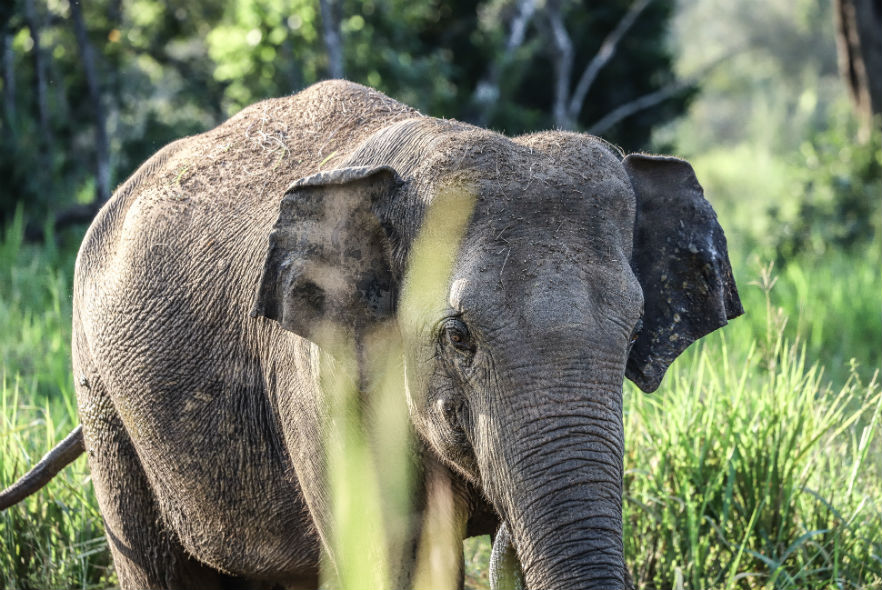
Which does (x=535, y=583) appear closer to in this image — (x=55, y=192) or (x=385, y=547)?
(x=385, y=547)

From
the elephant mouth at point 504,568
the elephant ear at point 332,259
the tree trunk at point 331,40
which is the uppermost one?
the tree trunk at point 331,40

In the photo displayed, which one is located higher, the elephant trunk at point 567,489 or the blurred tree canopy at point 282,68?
the blurred tree canopy at point 282,68

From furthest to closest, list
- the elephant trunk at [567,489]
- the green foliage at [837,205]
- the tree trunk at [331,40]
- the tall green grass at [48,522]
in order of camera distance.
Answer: the green foliage at [837,205] → the tree trunk at [331,40] → the tall green grass at [48,522] → the elephant trunk at [567,489]

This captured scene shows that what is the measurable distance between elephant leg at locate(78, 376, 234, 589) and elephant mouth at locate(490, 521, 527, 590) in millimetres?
1451

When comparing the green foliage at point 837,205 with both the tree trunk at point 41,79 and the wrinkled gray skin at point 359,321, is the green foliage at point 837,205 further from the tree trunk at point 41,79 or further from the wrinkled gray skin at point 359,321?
the wrinkled gray skin at point 359,321

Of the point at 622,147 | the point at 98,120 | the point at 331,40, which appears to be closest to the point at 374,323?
the point at 331,40

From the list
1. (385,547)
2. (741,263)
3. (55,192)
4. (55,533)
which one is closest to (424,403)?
(385,547)

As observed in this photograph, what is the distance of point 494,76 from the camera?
1499 cm

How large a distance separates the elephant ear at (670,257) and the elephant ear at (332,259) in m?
0.72

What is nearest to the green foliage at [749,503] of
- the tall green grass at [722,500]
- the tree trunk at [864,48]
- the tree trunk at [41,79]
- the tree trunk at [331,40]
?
the tall green grass at [722,500]

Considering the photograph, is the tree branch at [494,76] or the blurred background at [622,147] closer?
the blurred background at [622,147]

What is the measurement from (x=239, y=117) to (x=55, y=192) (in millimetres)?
8843

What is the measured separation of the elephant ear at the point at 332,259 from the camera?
2.90 meters

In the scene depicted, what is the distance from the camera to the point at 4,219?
12.4 meters
